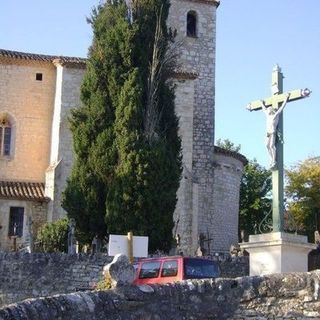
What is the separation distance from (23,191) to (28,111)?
4.18 metres

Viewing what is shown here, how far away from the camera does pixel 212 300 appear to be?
8297 mm

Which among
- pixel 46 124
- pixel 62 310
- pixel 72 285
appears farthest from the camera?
pixel 46 124

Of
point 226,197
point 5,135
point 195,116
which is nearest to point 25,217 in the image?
point 5,135

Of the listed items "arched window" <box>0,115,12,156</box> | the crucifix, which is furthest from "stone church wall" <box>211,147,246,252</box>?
the crucifix

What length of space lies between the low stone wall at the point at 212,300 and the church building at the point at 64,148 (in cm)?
1958

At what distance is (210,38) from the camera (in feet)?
117

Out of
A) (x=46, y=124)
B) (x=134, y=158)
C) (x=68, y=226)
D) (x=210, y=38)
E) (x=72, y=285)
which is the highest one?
(x=210, y=38)

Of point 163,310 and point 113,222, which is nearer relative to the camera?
point 163,310

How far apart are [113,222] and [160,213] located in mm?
1629

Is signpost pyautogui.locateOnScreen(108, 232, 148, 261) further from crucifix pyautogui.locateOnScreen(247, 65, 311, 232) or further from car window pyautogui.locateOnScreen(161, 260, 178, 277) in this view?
crucifix pyautogui.locateOnScreen(247, 65, 311, 232)

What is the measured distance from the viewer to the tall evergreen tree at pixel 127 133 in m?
22.9

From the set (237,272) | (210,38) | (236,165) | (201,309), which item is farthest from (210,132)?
(201,309)

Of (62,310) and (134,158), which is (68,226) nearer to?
(134,158)

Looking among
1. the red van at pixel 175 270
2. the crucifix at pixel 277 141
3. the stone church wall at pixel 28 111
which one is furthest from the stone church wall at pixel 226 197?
the crucifix at pixel 277 141
